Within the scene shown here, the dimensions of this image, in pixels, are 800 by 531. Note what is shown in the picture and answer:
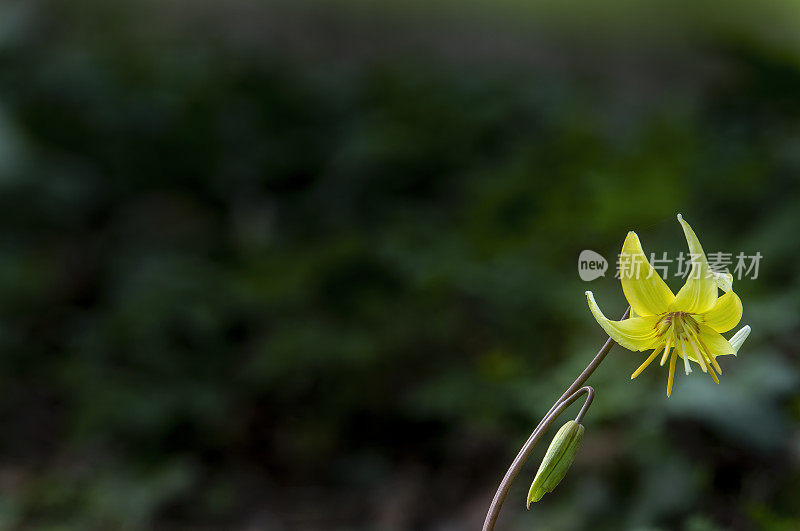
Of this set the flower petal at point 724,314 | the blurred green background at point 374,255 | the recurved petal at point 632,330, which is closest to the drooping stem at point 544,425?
the recurved petal at point 632,330

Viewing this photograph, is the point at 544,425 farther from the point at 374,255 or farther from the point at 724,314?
the point at 374,255

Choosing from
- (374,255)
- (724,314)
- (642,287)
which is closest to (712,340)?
(724,314)

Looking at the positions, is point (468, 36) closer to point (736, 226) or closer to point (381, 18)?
point (381, 18)

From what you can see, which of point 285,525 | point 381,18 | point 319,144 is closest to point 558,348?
point 285,525

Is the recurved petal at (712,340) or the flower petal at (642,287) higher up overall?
the flower petal at (642,287)

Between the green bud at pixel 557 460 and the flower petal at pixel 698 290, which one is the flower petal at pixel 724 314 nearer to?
the flower petal at pixel 698 290

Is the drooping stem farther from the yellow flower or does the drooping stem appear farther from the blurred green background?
the blurred green background

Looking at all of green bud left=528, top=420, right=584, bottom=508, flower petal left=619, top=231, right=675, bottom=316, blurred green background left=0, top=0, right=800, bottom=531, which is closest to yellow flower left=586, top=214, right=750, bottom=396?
flower petal left=619, top=231, right=675, bottom=316
